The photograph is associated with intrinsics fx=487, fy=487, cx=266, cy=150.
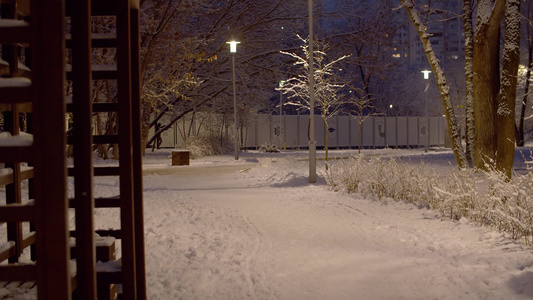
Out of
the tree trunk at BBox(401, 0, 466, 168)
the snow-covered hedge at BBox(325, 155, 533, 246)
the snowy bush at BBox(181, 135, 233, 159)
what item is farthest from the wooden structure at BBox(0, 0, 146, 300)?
the snowy bush at BBox(181, 135, 233, 159)

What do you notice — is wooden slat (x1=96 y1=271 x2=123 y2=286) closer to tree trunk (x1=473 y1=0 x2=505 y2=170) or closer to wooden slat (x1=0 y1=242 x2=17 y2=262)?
wooden slat (x1=0 y1=242 x2=17 y2=262)

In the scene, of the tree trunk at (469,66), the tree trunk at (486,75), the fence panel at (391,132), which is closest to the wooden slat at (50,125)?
the tree trunk at (486,75)

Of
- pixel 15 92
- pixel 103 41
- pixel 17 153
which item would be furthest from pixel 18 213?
pixel 103 41

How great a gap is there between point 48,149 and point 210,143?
1082 inches

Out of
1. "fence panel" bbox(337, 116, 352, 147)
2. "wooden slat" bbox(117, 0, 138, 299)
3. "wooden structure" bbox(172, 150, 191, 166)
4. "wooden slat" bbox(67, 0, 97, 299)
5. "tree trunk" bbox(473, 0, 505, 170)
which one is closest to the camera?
"wooden slat" bbox(67, 0, 97, 299)

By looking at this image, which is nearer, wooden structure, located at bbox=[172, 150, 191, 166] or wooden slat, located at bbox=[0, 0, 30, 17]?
wooden slat, located at bbox=[0, 0, 30, 17]

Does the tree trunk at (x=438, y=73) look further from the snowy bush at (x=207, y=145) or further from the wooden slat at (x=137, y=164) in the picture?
the snowy bush at (x=207, y=145)

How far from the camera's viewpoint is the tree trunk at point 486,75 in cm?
1242

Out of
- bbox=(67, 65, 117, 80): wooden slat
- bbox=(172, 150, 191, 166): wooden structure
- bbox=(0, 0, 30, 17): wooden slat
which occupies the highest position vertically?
bbox=(0, 0, 30, 17): wooden slat

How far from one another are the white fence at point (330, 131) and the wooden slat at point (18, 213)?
3016cm

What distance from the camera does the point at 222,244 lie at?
22.6 feet

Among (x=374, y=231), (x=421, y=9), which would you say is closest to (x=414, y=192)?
(x=374, y=231)

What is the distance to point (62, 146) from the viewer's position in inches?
92.4

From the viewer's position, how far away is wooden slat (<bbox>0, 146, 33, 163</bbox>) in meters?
2.35
